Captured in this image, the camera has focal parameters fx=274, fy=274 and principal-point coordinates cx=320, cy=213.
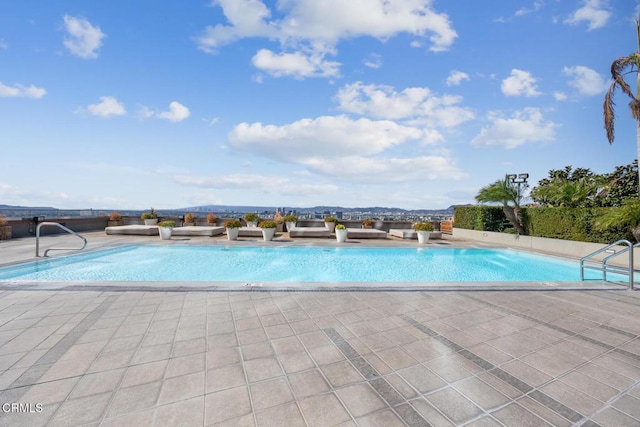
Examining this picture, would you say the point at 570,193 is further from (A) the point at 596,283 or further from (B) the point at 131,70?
(B) the point at 131,70

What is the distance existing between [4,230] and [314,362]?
15.8m

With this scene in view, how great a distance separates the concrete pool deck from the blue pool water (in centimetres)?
295

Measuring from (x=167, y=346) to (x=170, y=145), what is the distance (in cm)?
1481

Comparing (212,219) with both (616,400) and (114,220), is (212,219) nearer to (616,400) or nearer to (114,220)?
(114,220)

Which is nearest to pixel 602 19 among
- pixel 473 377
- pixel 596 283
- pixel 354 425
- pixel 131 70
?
pixel 596 283

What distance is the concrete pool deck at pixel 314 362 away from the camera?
205 centimetres

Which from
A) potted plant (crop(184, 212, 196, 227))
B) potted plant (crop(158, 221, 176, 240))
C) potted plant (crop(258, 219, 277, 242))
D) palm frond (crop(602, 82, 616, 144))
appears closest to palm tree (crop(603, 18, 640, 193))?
palm frond (crop(602, 82, 616, 144))

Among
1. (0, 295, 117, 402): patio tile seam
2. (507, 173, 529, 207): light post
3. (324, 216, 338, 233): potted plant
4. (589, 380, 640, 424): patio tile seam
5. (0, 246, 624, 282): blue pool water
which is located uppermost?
(507, 173, 529, 207): light post

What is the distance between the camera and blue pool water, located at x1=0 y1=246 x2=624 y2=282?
735 centimetres

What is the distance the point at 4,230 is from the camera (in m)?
11.4

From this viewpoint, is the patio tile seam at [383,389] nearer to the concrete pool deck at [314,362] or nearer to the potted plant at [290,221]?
the concrete pool deck at [314,362]

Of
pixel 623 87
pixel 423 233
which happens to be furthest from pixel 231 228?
pixel 623 87

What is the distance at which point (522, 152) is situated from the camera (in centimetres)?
1480

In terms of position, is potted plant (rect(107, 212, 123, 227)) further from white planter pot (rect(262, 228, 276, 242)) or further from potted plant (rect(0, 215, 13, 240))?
white planter pot (rect(262, 228, 276, 242))
